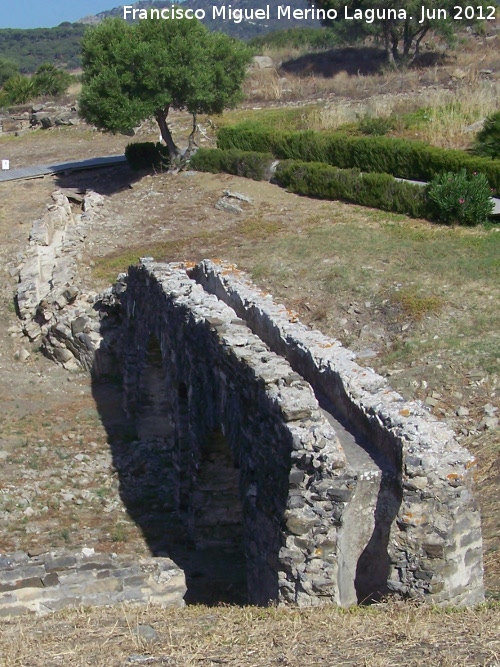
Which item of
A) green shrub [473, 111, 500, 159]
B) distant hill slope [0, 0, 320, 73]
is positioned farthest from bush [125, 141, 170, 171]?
distant hill slope [0, 0, 320, 73]

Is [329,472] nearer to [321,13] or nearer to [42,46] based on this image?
[321,13]

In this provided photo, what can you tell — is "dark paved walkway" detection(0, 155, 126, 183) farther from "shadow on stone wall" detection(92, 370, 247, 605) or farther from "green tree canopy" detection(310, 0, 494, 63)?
"shadow on stone wall" detection(92, 370, 247, 605)

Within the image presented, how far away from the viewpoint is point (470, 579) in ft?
22.8

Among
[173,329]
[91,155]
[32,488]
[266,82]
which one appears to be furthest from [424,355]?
[266,82]

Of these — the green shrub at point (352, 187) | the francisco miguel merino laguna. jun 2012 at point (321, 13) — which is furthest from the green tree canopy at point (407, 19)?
the green shrub at point (352, 187)

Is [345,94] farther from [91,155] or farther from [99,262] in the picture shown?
[99,262]

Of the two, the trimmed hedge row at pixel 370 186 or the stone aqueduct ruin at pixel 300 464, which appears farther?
the trimmed hedge row at pixel 370 186

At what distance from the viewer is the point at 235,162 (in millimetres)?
26484

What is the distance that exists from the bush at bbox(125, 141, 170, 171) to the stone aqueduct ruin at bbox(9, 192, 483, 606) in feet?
54.6

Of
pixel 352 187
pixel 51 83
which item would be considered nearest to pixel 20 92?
pixel 51 83

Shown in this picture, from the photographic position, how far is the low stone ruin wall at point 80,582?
26.2ft

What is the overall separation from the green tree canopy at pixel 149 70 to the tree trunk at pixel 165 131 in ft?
0.17

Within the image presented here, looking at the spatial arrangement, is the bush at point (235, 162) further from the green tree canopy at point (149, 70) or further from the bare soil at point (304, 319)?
the green tree canopy at point (149, 70)

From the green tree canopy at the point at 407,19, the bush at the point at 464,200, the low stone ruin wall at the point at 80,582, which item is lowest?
the low stone ruin wall at the point at 80,582
